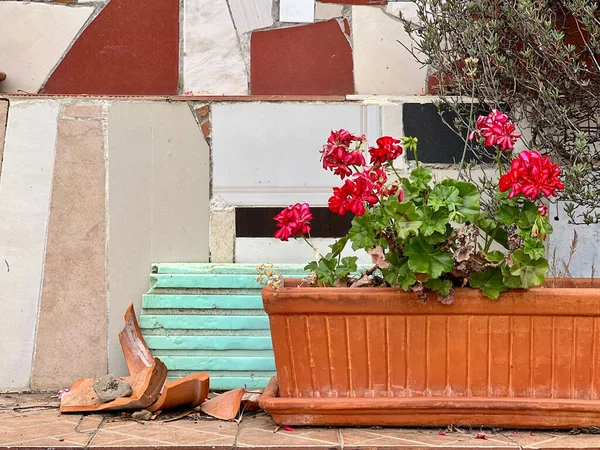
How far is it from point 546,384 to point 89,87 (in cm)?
227

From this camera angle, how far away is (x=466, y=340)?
2596mm

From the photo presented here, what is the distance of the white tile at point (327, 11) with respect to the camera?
353cm

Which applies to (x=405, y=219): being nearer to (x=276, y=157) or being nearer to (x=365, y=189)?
(x=365, y=189)

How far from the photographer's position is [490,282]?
2561 mm

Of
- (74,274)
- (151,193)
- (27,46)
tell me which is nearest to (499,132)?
(151,193)

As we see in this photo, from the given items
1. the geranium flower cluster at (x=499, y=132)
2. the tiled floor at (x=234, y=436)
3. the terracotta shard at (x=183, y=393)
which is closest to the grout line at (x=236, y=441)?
the tiled floor at (x=234, y=436)

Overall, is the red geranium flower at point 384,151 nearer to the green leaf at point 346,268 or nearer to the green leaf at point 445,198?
the green leaf at point 445,198

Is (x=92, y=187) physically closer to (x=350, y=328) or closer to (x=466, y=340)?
(x=350, y=328)

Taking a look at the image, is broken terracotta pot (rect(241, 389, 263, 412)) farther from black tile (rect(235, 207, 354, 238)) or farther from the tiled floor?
black tile (rect(235, 207, 354, 238))

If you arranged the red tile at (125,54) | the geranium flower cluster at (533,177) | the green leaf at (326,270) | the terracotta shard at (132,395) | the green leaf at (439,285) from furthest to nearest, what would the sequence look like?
the red tile at (125,54)
the terracotta shard at (132,395)
the green leaf at (326,270)
the green leaf at (439,285)
the geranium flower cluster at (533,177)

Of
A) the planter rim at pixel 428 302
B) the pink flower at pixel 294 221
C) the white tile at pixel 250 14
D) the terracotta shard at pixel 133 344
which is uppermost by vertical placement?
the white tile at pixel 250 14

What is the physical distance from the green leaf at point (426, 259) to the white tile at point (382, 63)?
1217mm

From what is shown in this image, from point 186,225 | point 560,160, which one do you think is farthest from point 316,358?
point 560,160

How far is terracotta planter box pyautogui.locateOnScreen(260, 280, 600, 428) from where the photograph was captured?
257 cm
